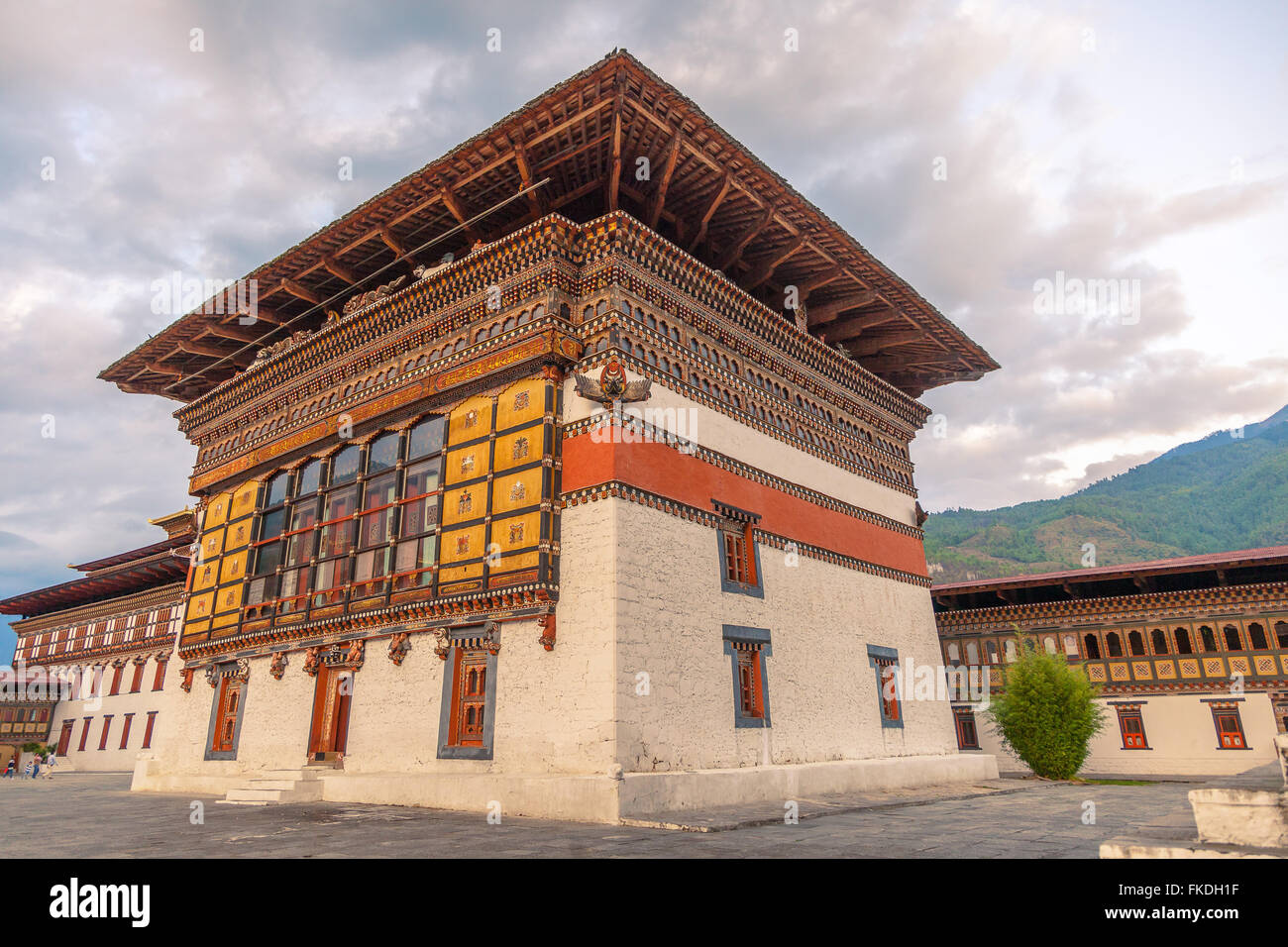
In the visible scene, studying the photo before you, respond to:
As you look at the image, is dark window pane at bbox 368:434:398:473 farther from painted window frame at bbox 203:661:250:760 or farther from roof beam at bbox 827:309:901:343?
roof beam at bbox 827:309:901:343

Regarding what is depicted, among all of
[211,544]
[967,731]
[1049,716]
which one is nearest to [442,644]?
[211,544]

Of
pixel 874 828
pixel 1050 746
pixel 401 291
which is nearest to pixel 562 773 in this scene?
pixel 874 828

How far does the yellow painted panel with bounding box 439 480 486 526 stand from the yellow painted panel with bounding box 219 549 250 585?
326 inches

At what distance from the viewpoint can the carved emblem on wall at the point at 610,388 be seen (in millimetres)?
13453

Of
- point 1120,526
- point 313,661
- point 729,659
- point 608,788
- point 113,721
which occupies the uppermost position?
point 1120,526

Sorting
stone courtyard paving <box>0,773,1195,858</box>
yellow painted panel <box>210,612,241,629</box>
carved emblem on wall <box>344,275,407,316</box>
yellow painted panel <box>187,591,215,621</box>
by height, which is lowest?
stone courtyard paving <box>0,773,1195,858</box>

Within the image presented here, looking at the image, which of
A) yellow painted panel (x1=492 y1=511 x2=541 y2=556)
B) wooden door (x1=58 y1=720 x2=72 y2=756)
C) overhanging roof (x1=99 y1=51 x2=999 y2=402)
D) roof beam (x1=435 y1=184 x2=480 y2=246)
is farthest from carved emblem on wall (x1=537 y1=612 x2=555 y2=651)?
wooden door (x1=58 y1=720 x2=72 y2=756)

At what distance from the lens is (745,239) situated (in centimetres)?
1742

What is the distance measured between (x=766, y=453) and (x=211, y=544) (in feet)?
53.0

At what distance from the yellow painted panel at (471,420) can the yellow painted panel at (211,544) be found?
989cm

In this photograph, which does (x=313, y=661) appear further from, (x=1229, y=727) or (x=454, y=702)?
(x=1229, y=727)

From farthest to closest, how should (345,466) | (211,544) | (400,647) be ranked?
(211,544)
(345,466)
(400,647)

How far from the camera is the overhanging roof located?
1442 centimetres

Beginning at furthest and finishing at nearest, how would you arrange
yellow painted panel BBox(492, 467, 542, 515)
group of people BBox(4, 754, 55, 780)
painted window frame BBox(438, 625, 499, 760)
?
group of people BBox(4, 754, 55, 780), yellow painted panel BBox(492, 467, 542, 515), painted window frame BBox(438, 625, 499, 760)
